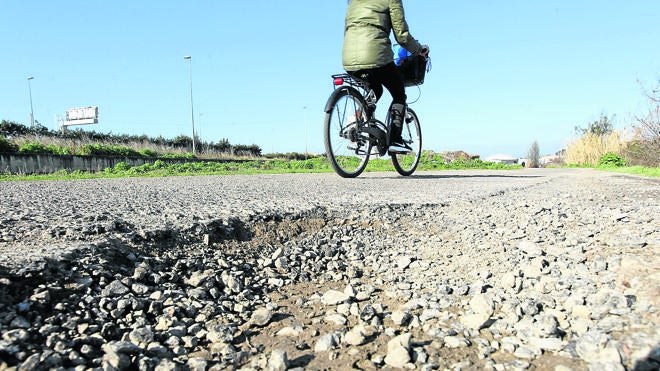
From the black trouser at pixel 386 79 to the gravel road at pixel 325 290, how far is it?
111 inches

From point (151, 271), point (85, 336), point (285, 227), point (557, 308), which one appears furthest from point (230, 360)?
point (285, 227)

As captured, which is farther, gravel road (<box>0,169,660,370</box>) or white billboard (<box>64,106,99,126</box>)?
white billboard (<box>64,106,99,126</box>)

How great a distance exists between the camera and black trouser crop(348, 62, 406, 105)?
520 centimetres

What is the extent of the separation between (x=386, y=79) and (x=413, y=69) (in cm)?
85

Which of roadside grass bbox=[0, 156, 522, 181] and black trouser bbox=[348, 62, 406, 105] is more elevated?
black trouser bbox=[348, 62, 406, 105]

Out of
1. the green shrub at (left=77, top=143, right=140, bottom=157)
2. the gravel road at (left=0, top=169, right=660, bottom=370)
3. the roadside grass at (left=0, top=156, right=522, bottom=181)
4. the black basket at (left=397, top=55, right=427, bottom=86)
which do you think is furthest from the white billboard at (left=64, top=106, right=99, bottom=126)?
the gravel road at (left=0, top=169, right=660, bottom=370)

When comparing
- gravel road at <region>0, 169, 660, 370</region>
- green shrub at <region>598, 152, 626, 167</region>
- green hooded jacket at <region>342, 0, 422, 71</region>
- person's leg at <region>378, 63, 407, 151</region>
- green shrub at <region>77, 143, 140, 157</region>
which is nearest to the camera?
gravel road at <region>0, 169, 660, 370</region>

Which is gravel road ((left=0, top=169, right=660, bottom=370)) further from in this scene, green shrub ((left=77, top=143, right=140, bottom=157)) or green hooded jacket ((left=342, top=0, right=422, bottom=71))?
green shrub ((left=77, top=143, right=140, bottom=157))

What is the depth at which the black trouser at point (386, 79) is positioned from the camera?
17.0ft

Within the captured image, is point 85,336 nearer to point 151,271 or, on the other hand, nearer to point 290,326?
point 151,271

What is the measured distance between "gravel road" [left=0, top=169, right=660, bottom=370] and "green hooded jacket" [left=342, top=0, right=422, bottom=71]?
2707 millimetres

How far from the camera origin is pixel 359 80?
5.33 m

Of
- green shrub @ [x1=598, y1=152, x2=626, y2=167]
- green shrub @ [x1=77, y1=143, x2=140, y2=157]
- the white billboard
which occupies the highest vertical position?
the white billboard

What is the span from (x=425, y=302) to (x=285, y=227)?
1.21m
